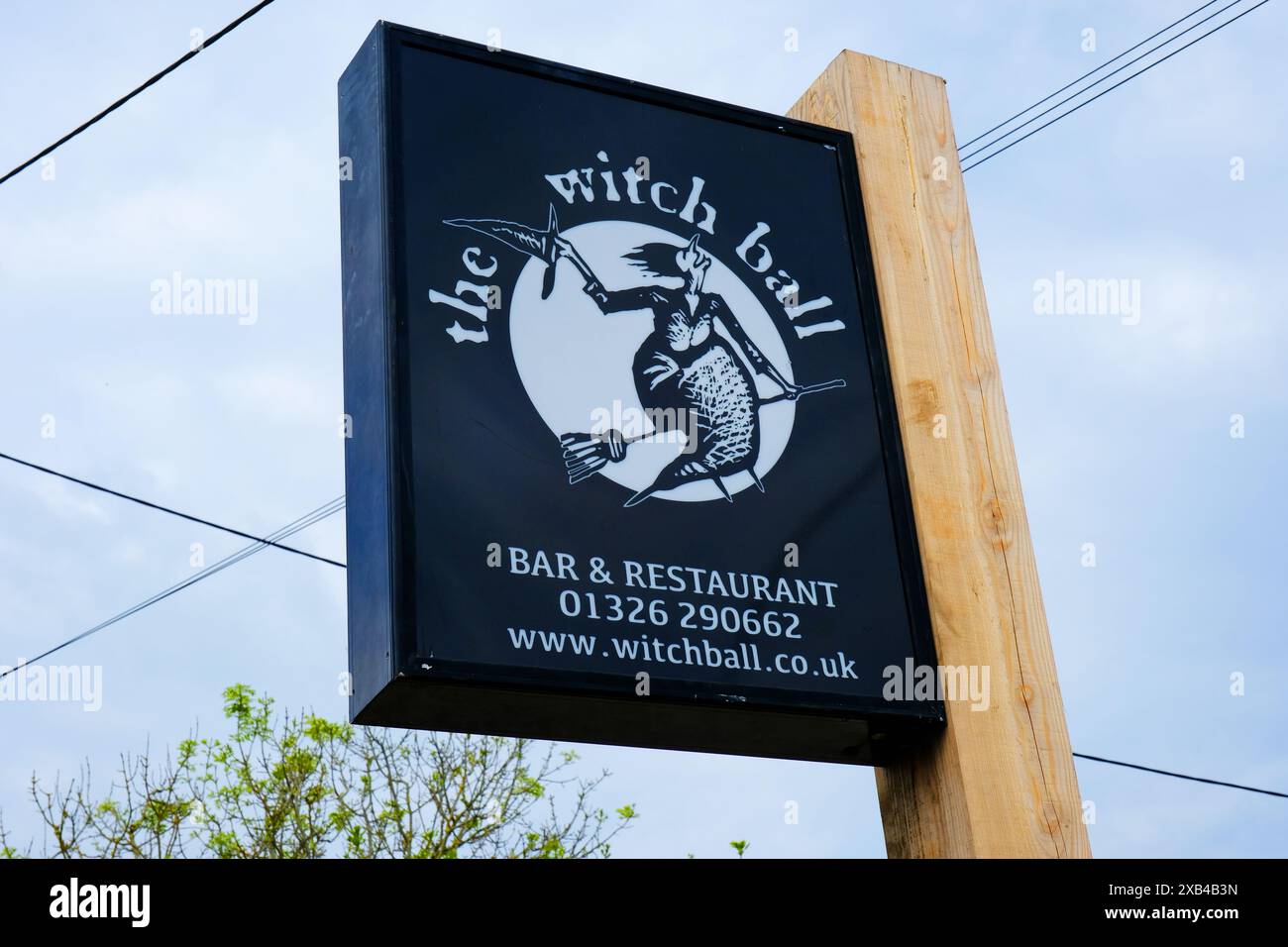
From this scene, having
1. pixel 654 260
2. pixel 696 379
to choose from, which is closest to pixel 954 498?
pixel 696 379

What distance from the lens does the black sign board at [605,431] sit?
10.1 feet

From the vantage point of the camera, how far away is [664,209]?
3744 millimetres

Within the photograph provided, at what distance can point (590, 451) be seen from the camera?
3346mm

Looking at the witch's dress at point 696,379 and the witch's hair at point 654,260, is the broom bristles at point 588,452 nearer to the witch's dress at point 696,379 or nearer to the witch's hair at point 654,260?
the witch's dress at point 696,379

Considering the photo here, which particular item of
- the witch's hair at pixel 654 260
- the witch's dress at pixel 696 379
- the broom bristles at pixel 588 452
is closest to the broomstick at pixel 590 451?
the broom bristles at pixel 588 452

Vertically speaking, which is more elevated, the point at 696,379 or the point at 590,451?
the point at 696,379

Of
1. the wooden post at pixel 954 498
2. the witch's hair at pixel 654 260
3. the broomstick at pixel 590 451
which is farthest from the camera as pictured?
the witch's hair at pixel 654 260

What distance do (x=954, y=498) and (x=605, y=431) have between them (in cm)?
89

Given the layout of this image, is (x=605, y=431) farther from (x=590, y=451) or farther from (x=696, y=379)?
(x=696, y=379)

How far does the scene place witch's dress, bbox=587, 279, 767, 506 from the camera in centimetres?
348

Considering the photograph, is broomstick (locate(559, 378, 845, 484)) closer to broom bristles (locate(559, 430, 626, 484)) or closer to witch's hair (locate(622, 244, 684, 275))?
broom bristles (locate(559, 430, 626, 484))
